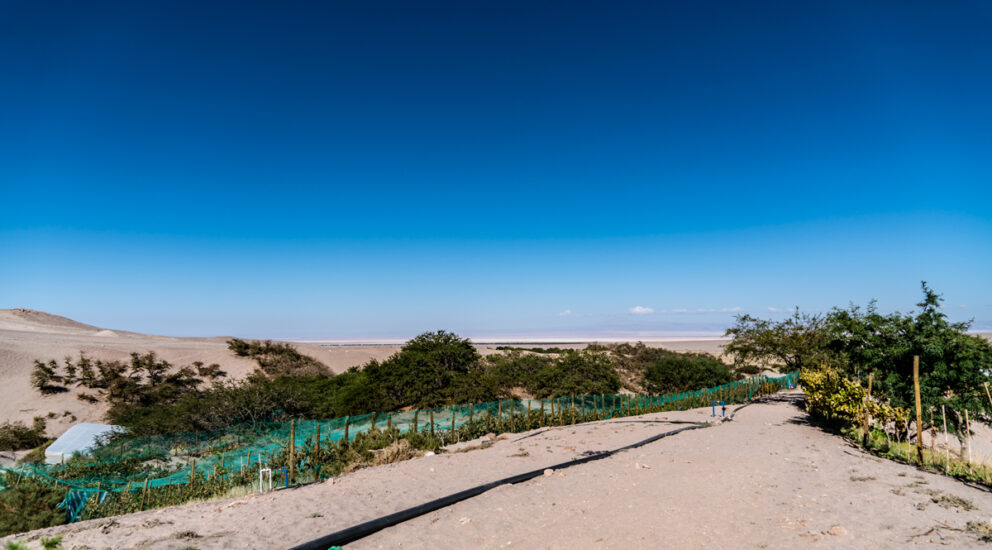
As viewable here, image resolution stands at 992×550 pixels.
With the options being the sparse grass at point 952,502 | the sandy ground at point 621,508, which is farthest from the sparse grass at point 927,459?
the sparse grass at point 952,502

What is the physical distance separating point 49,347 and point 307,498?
46193 millimetres

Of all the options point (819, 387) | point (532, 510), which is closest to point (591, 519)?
point (532, 510)

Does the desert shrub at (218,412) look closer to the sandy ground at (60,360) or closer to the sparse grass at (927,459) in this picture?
the sandy ground at (60,360)

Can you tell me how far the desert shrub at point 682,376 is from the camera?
3180cm

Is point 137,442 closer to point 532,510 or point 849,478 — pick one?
point 532,510

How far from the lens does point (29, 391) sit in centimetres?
2912

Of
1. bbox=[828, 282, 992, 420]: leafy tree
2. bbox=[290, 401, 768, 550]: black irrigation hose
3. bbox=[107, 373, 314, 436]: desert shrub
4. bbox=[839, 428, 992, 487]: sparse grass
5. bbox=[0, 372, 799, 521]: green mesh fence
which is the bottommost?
bbox=[107, 373, 314, 436]: desert shrub

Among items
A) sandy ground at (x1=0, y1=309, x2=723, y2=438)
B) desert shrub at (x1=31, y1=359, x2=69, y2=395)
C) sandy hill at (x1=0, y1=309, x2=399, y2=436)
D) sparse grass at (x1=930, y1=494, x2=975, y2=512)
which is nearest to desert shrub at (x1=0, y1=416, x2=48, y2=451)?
sandy ground at (x1=0, y1=309, x2=723, y2=438)

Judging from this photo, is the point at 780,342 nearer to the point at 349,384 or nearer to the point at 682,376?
the point at 682,376

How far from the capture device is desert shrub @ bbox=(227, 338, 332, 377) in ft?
132

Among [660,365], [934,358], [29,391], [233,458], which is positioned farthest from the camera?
[660,365]

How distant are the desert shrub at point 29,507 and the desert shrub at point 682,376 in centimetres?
3023

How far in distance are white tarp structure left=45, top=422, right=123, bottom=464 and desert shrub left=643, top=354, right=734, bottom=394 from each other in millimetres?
30030

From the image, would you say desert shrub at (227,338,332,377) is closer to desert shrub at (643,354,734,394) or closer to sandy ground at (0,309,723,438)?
sandy ground at (0,309,723,438)
